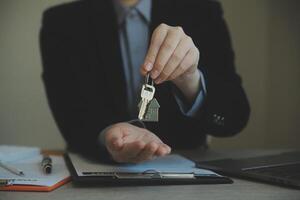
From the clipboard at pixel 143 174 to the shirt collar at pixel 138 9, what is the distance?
0.62ft

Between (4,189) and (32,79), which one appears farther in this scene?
(32,79)

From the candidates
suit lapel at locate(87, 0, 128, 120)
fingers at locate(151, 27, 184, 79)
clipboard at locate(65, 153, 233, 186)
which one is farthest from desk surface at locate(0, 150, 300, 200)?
suit lapel at locate(87, 0, 128, 120)

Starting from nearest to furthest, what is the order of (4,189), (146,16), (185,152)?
(4,189) < (146,16) < (185,152)

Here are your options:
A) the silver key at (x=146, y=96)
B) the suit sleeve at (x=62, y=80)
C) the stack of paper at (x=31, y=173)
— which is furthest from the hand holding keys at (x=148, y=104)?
the suit sleeve at (x=62, y=80)

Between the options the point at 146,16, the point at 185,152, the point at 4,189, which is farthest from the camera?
the point at 185,152

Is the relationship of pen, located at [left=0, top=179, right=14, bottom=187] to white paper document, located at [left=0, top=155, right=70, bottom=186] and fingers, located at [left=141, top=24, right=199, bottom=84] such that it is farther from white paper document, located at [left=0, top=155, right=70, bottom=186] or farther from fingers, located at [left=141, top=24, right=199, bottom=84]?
fingers, located at [left=141, top=24, right=199, bottom=84]

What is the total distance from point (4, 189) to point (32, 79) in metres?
0.34

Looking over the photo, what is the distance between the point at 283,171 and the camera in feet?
1.48

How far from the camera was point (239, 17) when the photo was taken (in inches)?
28.6

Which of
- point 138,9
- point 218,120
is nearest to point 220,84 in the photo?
point 218,120

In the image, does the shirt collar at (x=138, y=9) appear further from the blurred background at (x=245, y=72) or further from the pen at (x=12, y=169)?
the pen at (x=12, y=169)

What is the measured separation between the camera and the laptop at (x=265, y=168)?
0.42m

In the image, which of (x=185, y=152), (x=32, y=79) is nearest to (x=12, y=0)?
(x=32, y=79)

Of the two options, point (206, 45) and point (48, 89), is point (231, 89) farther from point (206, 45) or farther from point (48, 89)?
point (48, 89)
